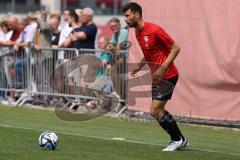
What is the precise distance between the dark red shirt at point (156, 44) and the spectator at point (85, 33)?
635 cm

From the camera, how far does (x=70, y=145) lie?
12.0 metres

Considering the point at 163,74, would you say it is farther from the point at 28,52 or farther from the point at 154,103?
the point at 28,52

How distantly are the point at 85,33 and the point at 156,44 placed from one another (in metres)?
6.49

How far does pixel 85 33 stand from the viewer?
59.5 feet

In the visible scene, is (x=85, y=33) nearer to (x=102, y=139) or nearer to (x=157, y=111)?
(x=102, y=139)

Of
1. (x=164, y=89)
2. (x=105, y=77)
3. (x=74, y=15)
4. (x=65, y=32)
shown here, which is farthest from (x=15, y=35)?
(x=164, y=89)

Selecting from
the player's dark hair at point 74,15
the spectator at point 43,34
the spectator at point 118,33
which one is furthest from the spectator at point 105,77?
the spectator at point 43,34

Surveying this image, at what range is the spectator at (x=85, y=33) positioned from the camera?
1816cm

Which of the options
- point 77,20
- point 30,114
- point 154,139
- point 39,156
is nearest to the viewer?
point 39,156

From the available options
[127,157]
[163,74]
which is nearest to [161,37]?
[163,74]

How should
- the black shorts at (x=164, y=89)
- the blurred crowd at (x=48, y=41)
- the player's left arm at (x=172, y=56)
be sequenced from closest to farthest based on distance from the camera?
the player's left arm at (x=172, y=56) → the black shorts at (x=164, y=89) → the blurred crowd at (x=48, y=41)

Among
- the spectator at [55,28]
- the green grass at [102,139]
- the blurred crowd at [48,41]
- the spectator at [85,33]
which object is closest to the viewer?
the green grass at [102,139]

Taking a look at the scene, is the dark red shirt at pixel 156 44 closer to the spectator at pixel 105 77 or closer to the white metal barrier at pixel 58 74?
the white metal barrier at pixel 58 74

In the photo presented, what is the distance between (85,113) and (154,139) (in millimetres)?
4277
